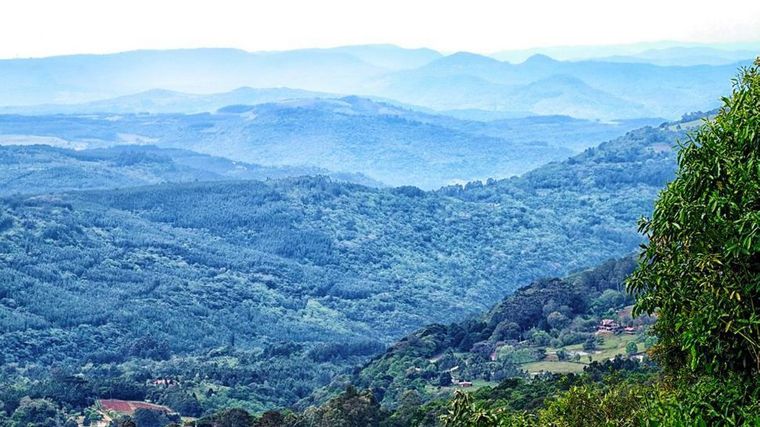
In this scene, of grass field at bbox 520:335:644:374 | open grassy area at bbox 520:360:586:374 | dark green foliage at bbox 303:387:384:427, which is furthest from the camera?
grass field at bbox 520:335:644:374

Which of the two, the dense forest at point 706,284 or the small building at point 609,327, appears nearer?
the dense forest at point 706,284

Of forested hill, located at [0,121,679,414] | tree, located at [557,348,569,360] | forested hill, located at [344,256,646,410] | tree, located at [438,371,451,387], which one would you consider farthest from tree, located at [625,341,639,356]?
forested hill, located at [0,121,679,414]

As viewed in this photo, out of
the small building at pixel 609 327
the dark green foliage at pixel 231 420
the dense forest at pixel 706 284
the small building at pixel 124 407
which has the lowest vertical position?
the small building at pixel 124 407

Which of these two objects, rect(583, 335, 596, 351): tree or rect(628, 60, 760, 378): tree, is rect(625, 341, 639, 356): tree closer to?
rect(583, 335, 596, 351): tree

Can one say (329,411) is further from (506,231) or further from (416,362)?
(506,231)

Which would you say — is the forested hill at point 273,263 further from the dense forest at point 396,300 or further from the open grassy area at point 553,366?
the open grassy area at point 553,366

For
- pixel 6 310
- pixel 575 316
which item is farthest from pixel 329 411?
pixel 6 310

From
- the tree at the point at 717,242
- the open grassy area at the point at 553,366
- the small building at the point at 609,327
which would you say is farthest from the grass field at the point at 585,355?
the tree at the point at 717,242
